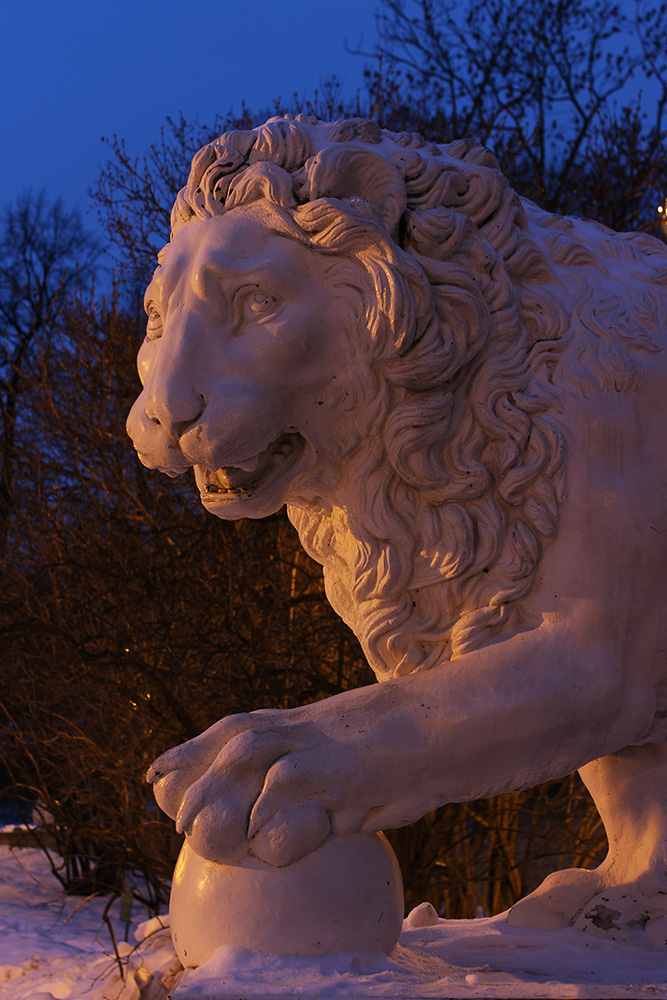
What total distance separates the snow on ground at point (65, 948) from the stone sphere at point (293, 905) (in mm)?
2101

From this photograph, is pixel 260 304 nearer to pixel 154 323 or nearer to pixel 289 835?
pixel 154 323

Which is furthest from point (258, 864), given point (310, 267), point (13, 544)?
point (13, 544)

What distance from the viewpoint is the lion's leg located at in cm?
178

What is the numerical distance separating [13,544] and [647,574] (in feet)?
16.5

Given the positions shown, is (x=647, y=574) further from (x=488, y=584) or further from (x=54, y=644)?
(x=54, y=644)

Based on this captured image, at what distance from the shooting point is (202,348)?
1579 millimetres

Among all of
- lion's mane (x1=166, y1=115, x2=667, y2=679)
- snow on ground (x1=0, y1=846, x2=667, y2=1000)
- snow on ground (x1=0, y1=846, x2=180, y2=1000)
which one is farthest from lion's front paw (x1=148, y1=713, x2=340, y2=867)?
snow on ground (x1=0, y1=846, x2=180, y2=1000)

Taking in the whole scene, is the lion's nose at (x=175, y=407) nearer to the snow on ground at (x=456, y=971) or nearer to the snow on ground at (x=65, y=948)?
the snow on ground at (x=456, y=971)

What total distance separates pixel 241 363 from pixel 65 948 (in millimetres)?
4388

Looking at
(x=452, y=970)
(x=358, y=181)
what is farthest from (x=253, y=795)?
(x=358, y=181)

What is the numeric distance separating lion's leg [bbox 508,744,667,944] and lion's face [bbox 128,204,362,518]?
0.83m

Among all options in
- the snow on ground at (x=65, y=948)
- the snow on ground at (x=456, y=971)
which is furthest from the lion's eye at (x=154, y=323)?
the snow on ground at (x=65, y=948)

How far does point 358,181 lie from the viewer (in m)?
1.68

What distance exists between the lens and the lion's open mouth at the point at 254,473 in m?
1.65
